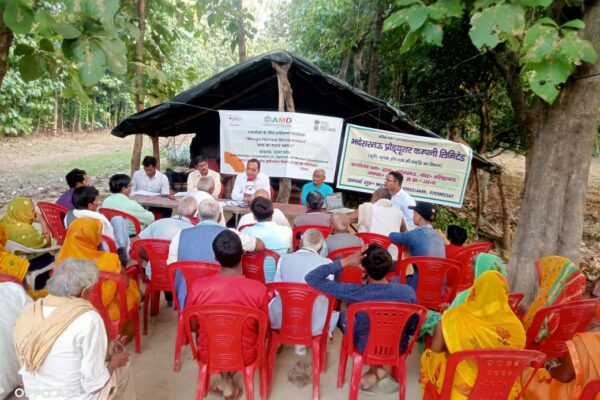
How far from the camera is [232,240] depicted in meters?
2.36

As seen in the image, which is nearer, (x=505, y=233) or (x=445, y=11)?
(x=445, y=11)

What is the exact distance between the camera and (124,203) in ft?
13.9

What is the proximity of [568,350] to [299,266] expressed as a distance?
1.61m

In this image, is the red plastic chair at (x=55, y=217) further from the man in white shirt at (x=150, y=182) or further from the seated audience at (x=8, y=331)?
the seated audience at (x=8, y=331)

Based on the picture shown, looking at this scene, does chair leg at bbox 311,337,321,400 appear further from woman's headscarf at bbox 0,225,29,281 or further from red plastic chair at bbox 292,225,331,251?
woman's headscarf at bbox 0,225,29,281

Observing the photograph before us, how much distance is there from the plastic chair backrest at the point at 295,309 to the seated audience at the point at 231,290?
0.74 feet

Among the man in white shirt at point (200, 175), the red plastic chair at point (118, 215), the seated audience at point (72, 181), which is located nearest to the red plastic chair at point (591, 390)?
the red plastic chair at point (118, 215)

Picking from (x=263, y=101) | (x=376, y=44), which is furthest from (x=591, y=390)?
(x=376, y=44)

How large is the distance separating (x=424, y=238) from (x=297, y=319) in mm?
1481

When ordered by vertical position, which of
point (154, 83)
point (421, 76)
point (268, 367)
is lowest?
point (268, 367)

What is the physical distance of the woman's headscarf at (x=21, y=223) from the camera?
356 cm

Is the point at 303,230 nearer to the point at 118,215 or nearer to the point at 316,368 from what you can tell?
the point at 316,368

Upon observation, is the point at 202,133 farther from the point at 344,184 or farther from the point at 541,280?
the point at 541,280

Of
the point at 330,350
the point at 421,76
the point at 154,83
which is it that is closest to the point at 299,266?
the point at 330,350
